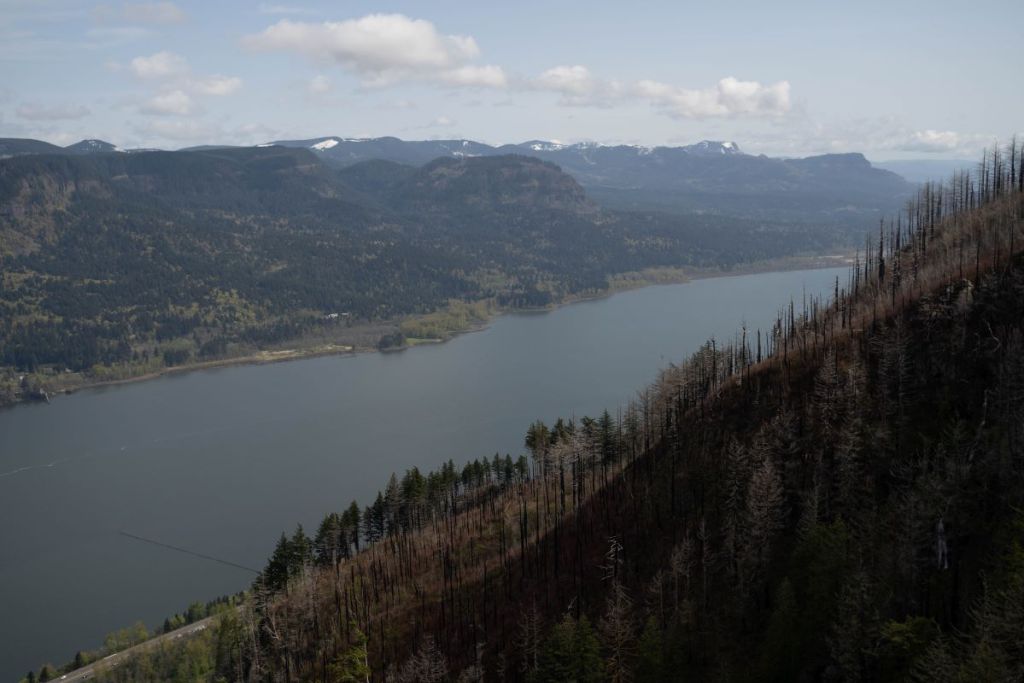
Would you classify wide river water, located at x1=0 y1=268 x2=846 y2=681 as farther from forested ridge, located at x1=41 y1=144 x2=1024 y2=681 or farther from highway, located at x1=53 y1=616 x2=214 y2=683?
forested ridge, located at x1=41 y1=144 x2=1024 y2=681

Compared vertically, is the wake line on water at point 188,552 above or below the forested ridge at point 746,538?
below

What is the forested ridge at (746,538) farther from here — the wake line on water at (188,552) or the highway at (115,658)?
the wake line on water at (188,552)

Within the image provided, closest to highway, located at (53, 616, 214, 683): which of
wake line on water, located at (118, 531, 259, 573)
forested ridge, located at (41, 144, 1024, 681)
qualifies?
forested ridge, located at (41, 144, 1024, 681)

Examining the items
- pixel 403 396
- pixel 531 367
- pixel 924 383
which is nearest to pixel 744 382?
pixel 924 383

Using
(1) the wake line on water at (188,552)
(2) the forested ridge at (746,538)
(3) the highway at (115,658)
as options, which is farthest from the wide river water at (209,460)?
(2) the forested ridge at (746,538)

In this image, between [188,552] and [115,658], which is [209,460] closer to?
[188,552]

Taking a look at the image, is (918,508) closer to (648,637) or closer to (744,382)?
(648,637)
